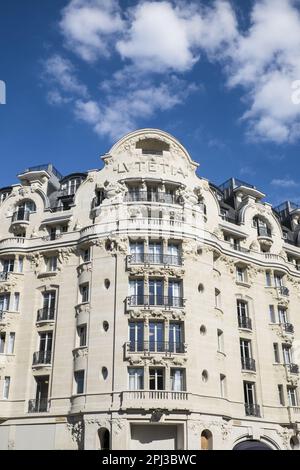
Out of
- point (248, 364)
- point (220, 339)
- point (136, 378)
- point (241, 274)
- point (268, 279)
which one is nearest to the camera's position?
point (136, 378)

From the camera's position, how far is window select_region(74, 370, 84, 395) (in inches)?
1357

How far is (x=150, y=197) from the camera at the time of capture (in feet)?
129

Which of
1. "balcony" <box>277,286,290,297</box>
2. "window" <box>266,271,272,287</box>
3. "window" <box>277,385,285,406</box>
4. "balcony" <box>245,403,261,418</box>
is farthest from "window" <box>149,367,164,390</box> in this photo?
"balcony" <box>277,286,290,297</box>

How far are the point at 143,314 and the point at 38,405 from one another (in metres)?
9.79

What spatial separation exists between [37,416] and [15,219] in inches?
643

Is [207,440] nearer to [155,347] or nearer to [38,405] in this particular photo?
[155,347]

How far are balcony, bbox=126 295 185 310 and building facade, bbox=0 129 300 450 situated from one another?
3.0 inches

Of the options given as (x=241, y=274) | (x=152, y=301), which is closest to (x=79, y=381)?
(x=152, y=301)

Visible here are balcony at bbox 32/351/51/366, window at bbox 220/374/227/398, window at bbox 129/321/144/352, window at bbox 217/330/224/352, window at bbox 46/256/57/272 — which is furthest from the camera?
window at bbox 46/256/57/272

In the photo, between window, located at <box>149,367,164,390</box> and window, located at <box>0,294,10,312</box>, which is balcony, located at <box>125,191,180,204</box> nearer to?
window, located at <box>0,294,10,312</box>

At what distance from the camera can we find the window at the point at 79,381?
34478 mm

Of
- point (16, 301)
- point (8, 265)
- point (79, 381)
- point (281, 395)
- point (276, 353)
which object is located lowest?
point (79, 381)
